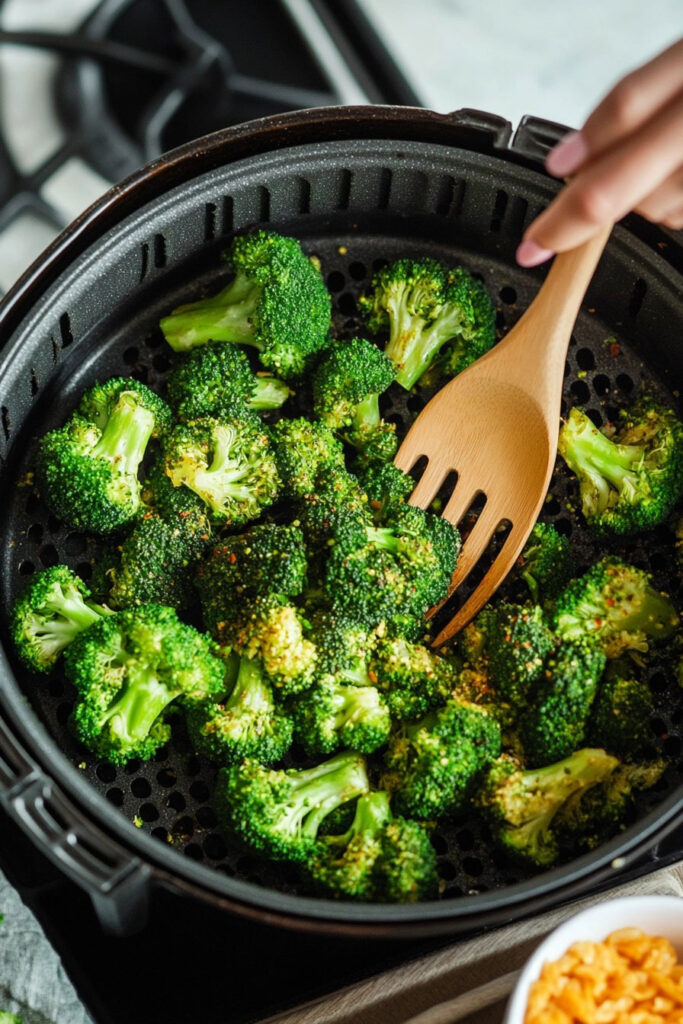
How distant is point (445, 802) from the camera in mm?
1814

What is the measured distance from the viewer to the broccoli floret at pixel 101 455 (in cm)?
191

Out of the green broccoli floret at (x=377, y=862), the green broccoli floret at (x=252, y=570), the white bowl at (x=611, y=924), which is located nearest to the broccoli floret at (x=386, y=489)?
the green broccoli floret at (x=252, y=570)

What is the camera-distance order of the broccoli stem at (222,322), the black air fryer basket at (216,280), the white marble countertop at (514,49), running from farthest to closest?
the white marble countertop at (514,49) → the broccoli stem at (222,322) → the black air fryer basket at (216,280)

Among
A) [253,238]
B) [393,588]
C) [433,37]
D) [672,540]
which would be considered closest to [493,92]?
[433,37]

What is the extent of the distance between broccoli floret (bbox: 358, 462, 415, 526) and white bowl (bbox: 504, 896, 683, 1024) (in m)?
0.72

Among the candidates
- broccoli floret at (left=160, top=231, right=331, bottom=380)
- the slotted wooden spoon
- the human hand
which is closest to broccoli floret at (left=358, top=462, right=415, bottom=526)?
the slotted wooden spoon

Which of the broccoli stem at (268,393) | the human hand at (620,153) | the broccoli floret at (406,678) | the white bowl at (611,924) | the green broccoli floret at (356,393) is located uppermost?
the broccoli stem at (268,393)

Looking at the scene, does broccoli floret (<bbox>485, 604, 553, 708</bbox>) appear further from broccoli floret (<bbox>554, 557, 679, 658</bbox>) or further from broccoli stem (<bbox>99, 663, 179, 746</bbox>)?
broccoli stem (<bbox>99, 663, 179, 746</bbox>)

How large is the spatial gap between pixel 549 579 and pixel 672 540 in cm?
26

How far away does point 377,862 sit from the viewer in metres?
1.75

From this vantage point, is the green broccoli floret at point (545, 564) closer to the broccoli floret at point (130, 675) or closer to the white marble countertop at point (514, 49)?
the broccoli floret at point (130, 675)

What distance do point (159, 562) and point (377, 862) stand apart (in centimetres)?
62

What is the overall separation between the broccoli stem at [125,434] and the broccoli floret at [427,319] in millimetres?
483

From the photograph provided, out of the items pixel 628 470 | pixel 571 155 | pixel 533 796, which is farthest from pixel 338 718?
pixel 571 155
